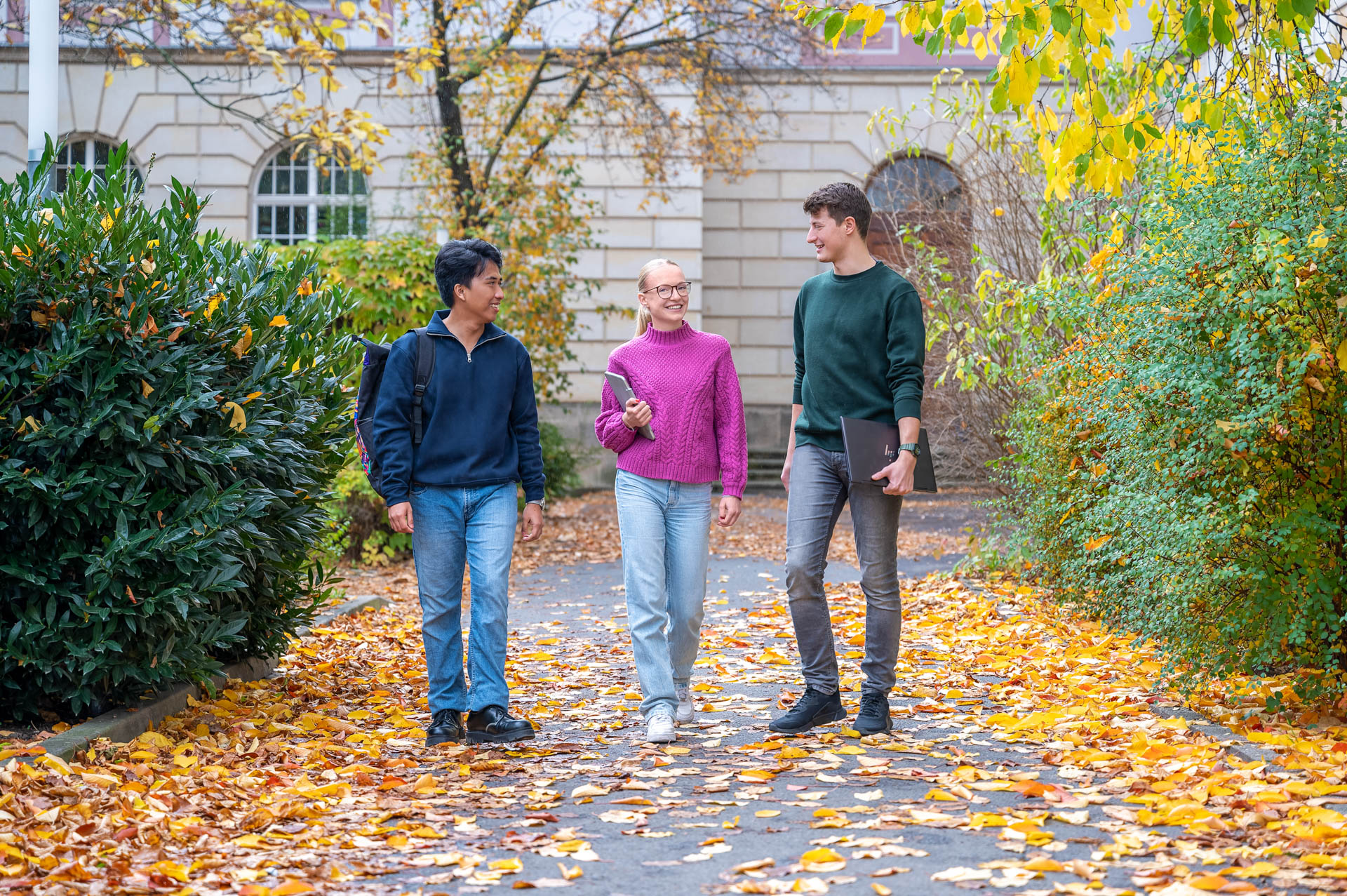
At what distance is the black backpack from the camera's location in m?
5.17

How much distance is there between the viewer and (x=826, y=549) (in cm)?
521

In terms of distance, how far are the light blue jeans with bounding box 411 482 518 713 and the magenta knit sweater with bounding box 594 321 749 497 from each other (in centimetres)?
59

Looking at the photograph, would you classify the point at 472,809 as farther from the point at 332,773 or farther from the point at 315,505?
the point at 315,505

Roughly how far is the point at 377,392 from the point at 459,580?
0.85m

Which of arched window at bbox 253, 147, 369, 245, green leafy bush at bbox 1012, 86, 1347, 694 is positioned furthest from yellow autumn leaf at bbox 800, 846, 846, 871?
arched window at bbox 253, 147, 369, 245

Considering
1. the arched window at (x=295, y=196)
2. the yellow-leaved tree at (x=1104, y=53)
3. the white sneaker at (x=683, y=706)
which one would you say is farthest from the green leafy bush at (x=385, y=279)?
the arched window at (x=295, y=196)

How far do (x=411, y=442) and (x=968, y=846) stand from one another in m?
2.69

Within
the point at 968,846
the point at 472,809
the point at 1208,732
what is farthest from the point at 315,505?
the point at 1208,732

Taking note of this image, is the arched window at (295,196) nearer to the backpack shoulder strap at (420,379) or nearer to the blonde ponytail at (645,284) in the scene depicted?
the blonde ponytail at (645,284)

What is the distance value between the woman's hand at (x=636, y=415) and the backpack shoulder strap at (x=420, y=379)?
0.81 metres

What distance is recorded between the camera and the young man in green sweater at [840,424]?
5.07 metres

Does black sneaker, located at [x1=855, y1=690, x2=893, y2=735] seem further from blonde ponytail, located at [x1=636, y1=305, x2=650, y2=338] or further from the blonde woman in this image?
blonde ponytail, located at [x1=636, y1=305, x2=650, y2=338]

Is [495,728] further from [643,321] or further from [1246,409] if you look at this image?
[1246,409]

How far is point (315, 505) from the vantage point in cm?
602
